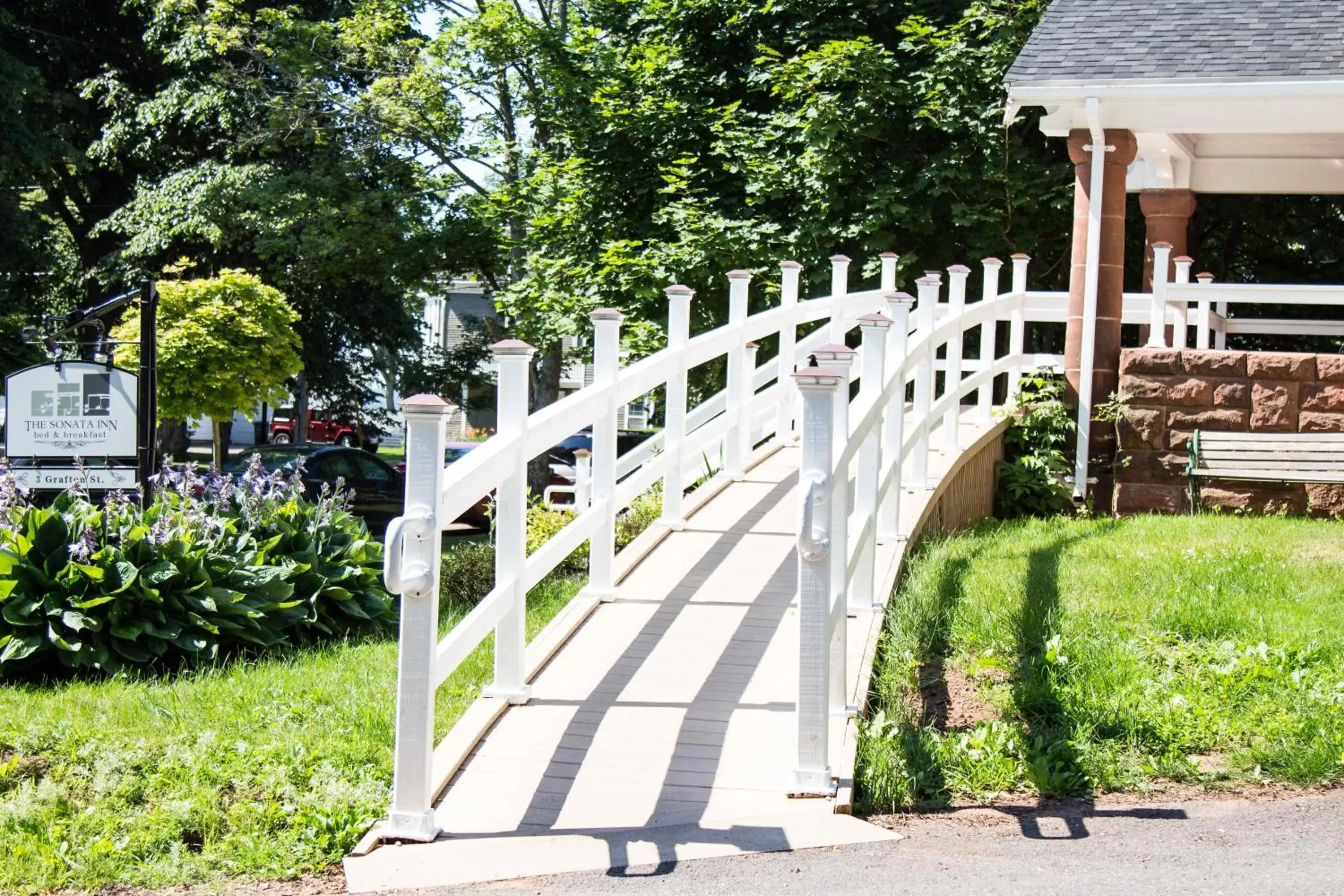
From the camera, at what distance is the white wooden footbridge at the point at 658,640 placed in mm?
4887

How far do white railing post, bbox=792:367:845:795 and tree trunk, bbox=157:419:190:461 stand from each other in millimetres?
21595

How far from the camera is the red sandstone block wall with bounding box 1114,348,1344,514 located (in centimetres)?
1112

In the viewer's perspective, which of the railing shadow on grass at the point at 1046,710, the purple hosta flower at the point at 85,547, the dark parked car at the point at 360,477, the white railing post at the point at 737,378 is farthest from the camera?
the dark parked car at the point at 360,477

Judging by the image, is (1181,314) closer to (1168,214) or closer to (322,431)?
(1168,214)

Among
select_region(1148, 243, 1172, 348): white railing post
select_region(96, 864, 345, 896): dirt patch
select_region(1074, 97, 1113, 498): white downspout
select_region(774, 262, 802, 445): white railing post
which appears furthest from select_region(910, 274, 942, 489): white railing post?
select_region(96, 864, 345, 896): dirt patch

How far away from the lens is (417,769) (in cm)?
489

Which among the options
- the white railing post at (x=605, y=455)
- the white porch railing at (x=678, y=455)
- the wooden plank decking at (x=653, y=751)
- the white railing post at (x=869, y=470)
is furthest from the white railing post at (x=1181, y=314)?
the white railing post at (x=605, y=455)

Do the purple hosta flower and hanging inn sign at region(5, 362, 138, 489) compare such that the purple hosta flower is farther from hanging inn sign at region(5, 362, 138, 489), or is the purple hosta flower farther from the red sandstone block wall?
the red sandstone block wall

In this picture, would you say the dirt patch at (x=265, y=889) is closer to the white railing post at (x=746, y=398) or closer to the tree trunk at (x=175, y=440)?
the white railing post at (x=746, y=398)

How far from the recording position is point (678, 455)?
889 cm

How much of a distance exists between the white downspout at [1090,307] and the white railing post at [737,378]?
3018mm

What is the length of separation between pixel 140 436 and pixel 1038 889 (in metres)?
7.26

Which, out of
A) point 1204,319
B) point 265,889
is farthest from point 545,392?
point 265,889

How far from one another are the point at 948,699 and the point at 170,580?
4.20 m
